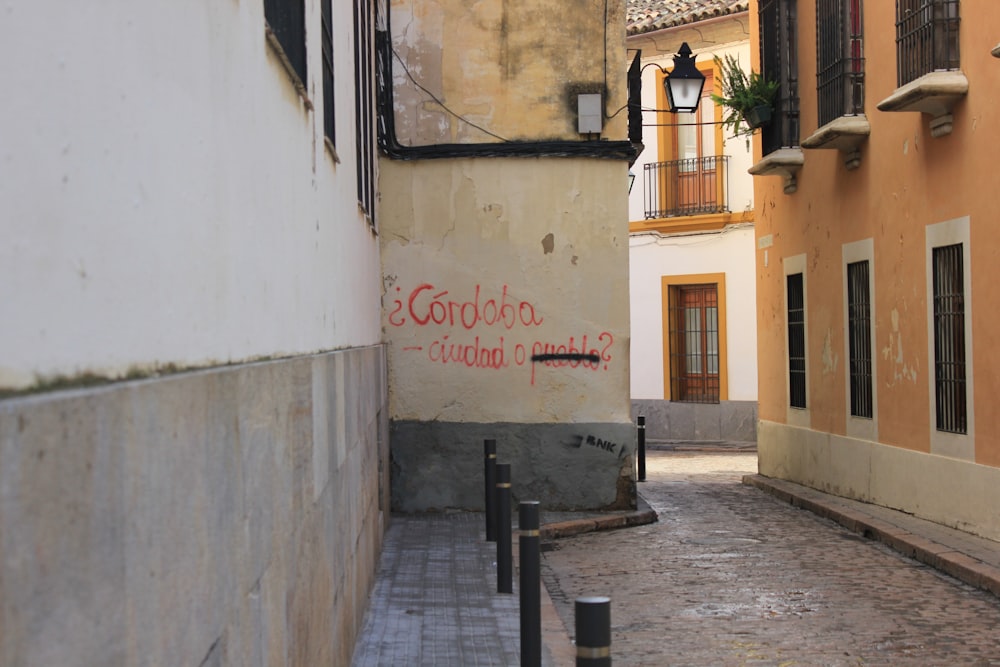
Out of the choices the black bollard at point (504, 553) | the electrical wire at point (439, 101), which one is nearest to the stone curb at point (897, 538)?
the black bollard at point (504, 553)

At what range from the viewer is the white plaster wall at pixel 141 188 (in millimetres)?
1581

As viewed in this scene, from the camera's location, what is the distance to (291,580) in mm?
3898

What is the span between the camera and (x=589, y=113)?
1316 centimetres

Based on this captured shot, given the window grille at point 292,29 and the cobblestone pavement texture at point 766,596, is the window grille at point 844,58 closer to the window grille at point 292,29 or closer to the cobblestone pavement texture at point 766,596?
the cobblestone pavement texture at point 766,596

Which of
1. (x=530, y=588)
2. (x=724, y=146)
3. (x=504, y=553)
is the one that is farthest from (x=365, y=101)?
(x=724, y=146)

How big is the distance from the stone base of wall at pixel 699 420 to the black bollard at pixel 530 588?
1963 centimetres

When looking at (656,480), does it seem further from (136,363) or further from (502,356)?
(136,363)

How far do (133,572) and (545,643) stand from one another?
5.78 meters

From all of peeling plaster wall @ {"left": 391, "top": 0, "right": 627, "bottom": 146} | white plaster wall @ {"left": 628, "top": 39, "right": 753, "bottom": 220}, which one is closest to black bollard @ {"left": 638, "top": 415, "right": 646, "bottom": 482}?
peeling plaster wall @ {"left": 391, "top": 0, "right": 627, "bottom": 146}

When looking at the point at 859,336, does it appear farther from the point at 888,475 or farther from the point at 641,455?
the point at 641,455

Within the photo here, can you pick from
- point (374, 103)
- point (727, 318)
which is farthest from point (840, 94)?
point (727, 318)

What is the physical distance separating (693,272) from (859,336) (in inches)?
474

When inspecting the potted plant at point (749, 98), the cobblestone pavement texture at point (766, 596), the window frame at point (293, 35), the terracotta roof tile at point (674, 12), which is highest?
the terracotta roof tile at point (674, 12)

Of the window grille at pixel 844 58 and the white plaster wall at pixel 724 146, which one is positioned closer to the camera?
the window grille at pixel 844 58
